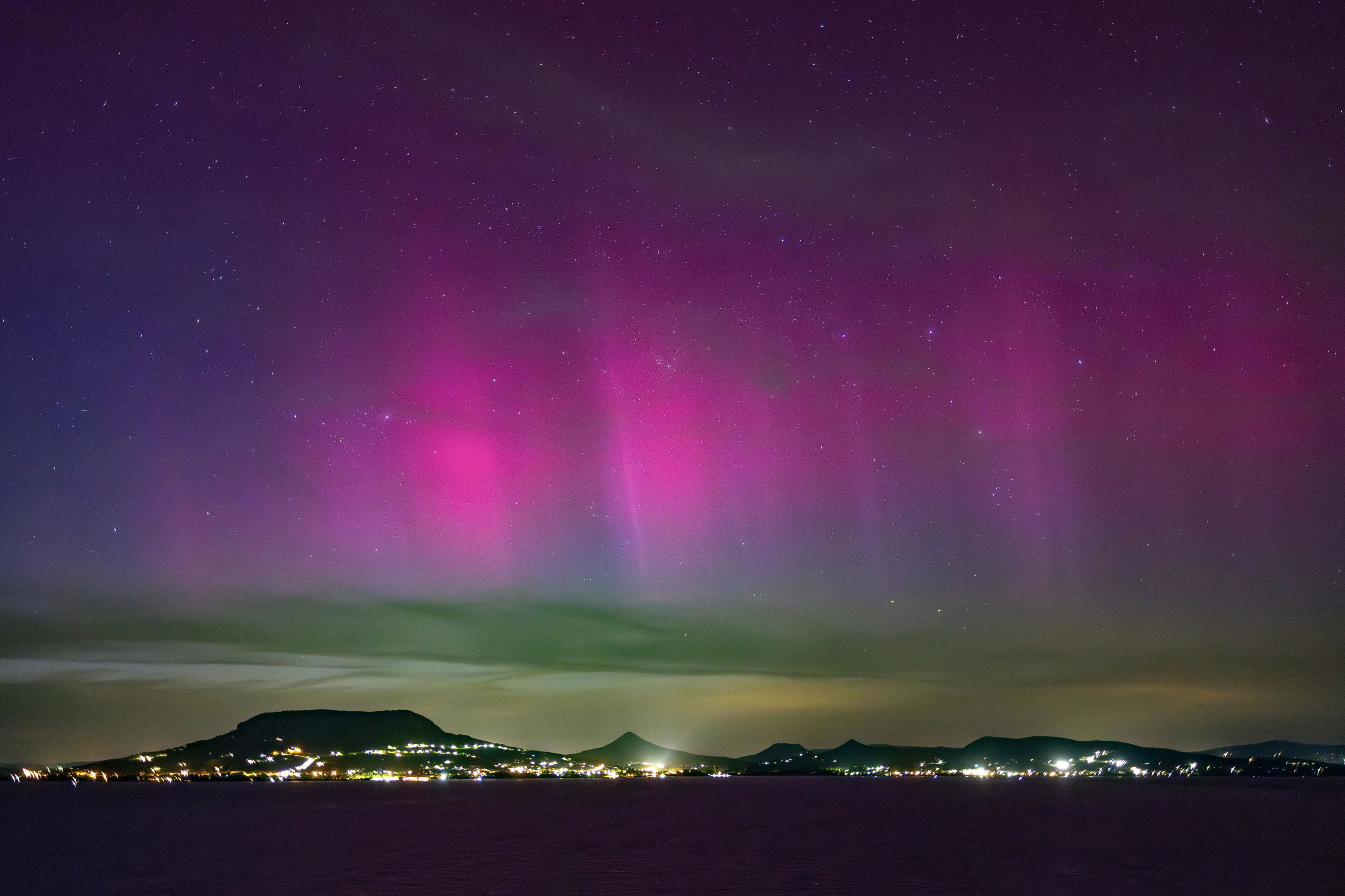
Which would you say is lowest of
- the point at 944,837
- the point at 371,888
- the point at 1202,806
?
the point at 1202,806

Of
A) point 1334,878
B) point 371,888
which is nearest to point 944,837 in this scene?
point 1334,878

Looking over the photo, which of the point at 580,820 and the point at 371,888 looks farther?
the point at 580,820

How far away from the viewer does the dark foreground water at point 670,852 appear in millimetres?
52750

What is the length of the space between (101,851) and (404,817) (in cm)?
4400

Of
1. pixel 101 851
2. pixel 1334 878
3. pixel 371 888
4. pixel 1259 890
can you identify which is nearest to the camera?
pixel 371 888

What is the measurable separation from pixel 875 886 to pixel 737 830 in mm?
45410

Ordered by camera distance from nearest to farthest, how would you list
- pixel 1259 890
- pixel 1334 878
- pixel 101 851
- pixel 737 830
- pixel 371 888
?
1. pixel 371 888
2. pixel 1259 890
3. pixel 1334 878
4. pixel 101 851
5. pixel 737 830

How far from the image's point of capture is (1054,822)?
11125cm

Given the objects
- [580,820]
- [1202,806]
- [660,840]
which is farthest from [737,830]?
[1202,806]

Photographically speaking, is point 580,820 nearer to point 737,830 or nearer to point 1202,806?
point 737,830

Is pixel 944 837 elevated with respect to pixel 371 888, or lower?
lower

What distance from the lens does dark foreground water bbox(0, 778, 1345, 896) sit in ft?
173

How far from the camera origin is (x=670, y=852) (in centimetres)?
7150

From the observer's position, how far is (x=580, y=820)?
114 metres
